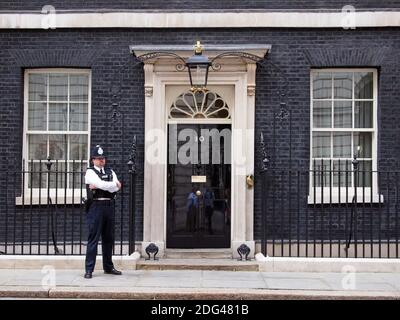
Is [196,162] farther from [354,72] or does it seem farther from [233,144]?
[354,72]

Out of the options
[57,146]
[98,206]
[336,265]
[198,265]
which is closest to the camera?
[98,206]

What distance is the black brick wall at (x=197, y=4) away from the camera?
12016 mm

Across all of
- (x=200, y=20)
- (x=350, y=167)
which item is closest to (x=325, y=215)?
(x=350, y=167)

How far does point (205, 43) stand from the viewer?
39.5ft

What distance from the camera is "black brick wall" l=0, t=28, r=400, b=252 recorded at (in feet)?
39.4

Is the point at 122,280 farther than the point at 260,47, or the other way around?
the point at 260,47

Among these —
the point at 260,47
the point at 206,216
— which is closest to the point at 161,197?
the point at 206,216

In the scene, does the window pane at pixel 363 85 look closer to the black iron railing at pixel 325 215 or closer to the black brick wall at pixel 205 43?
the black brick wall at pixel 205 43

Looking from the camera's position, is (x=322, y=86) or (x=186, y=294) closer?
(x=186, y=294)

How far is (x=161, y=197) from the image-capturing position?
11.9 meters

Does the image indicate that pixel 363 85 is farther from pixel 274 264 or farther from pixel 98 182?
pixel 98 182

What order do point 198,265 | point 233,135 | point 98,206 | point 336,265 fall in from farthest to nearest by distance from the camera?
point 233,135, point 198,265, point 336,265, point 98,206

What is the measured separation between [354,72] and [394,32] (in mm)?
1025

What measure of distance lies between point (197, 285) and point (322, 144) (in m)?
4.28
